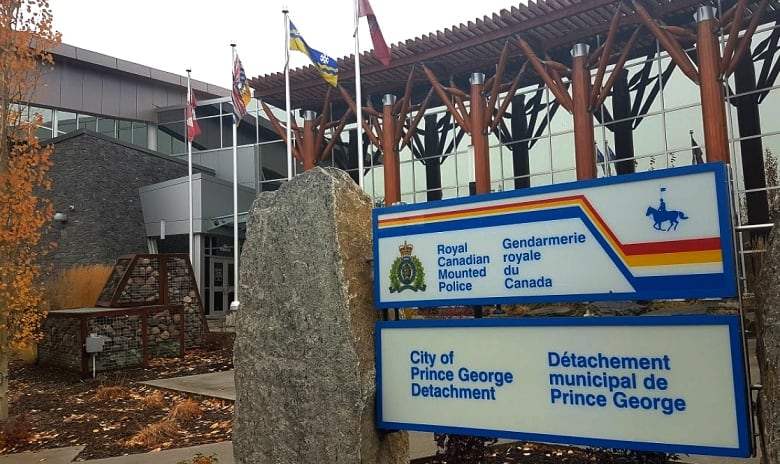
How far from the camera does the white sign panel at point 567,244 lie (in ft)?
9.55

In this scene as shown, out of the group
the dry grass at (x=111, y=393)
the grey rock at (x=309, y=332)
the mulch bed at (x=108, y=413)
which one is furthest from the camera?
the dry grass at (x=111, y=393)

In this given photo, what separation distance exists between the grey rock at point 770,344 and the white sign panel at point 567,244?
0.14 meters

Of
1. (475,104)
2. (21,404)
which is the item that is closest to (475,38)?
(475,104)

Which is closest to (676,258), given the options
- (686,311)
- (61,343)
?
(686,311)

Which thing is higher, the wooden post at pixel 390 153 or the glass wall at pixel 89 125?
the glass wall at pixel 89 125

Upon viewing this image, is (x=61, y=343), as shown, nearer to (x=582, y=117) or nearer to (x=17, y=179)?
(x=17, y=179)

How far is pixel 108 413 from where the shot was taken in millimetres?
7746

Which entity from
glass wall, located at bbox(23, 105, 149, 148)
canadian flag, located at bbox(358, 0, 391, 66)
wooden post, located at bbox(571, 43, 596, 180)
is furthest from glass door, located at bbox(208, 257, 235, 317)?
wooden post, located at bbox(571, 43, 596, 180)

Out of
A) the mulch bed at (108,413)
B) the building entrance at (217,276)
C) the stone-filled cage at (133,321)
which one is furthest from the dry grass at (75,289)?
the building entrance at (217,276)

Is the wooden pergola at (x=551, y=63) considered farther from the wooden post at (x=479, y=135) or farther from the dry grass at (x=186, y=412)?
the dry grass at (x=186, y=412)

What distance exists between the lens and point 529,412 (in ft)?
10.8

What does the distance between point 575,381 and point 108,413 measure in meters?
6.64

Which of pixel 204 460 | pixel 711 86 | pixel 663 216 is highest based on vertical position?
pixel 711 86

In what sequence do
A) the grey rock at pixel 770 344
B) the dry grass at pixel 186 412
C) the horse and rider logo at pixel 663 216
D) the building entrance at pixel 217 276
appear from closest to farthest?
the grey rock at pixel 770 344, the horse and rider logo at pixel 663 216, the dry grass at pixel 186 412, the building entrance at pixel 217 276
